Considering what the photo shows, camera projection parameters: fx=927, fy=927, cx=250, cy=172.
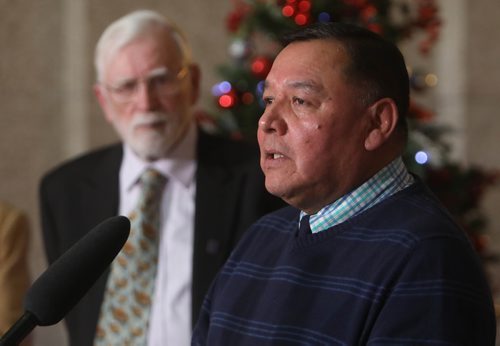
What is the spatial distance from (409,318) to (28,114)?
3.60 m

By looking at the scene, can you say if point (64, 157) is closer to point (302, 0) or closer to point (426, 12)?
point (302, 0)

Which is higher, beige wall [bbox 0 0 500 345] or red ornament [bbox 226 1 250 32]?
red ornament [bbox 226 1 250 32]

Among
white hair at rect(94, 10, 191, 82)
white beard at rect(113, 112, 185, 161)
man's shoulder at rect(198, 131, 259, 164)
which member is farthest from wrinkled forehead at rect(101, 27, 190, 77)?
man's shoulder at rect(198, 131, 259, 164)

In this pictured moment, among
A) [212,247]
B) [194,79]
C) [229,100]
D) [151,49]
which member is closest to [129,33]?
[151,49]

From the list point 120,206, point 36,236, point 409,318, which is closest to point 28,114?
point 36,236

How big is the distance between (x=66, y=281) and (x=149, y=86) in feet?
5.23

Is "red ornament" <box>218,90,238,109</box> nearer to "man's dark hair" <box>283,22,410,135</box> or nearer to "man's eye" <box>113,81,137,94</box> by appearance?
"man's eye" <box>113,81,137,94</box>

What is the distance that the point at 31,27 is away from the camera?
477 cm

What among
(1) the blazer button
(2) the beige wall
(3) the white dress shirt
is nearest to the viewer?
(3) the white dress shirt

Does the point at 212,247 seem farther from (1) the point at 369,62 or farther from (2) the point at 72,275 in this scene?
(2) the point at 72,275

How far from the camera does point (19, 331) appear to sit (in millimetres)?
1246

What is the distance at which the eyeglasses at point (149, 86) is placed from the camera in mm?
2852

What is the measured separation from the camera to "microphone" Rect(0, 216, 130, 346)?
1.27 m

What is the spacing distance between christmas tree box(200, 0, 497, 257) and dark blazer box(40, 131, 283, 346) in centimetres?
98
